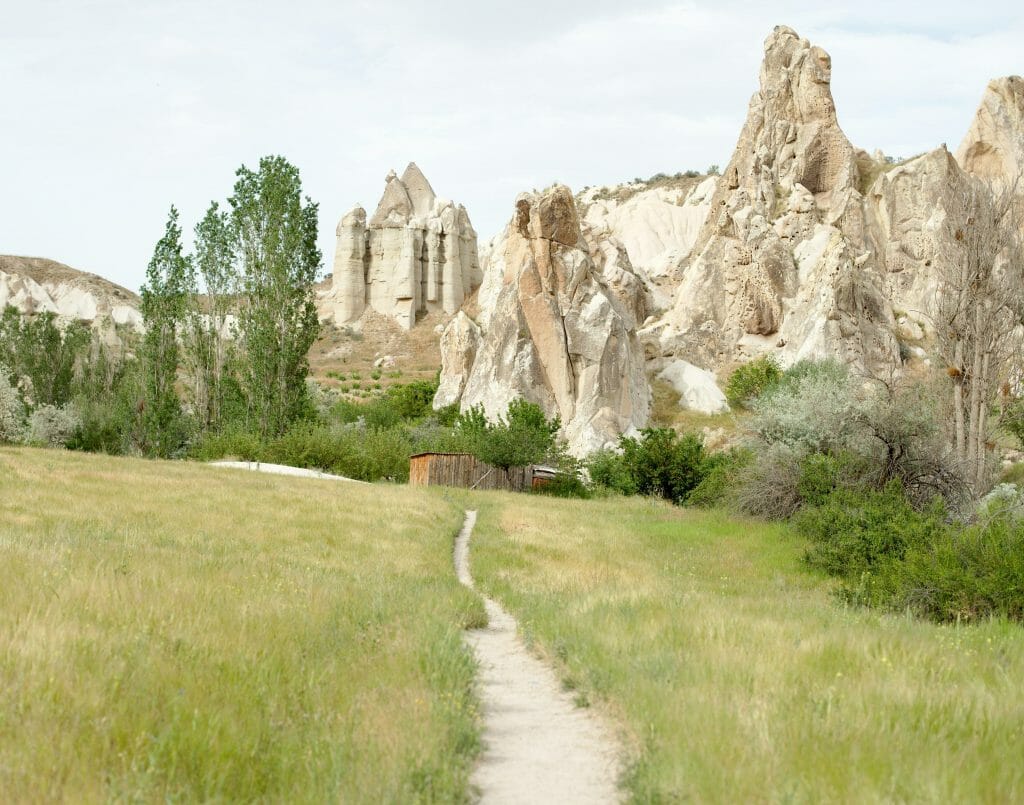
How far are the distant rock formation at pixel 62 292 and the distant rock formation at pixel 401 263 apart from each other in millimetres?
22129

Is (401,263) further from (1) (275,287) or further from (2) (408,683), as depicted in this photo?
(2) (408,683)

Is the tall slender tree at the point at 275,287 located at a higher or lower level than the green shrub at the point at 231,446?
higher

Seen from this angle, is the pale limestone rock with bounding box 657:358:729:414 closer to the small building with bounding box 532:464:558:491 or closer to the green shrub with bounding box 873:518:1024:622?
the small building with bounding box 532:464:558:491

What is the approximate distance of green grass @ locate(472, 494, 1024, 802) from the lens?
4426 millimetres

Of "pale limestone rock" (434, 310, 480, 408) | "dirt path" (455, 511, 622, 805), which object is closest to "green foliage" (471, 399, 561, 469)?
"pale limestone rock" (434, 310, 480, 408)

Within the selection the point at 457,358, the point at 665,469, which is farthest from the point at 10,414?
the point at 665,469

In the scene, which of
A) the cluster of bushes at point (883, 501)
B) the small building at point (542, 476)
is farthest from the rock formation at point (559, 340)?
the cluster of bushes at point (883, 501)

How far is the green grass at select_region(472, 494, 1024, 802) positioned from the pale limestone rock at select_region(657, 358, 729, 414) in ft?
159

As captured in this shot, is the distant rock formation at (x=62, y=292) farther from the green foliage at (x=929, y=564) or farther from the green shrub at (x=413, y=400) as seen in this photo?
the green foliage at (x=929, y=564)

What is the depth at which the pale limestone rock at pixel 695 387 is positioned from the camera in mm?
60406

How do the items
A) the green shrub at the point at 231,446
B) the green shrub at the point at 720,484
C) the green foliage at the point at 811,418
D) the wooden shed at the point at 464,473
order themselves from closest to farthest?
the green foliage at the point at 811,418 < the green shrub at the point at 720,484 < the wooden shed at the point at 464,473 < the green shrub at the point at 231,446

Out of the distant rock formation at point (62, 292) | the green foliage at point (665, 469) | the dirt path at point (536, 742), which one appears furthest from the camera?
the distant rock formation at point (62, 292)

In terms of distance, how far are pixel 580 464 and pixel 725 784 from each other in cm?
4091

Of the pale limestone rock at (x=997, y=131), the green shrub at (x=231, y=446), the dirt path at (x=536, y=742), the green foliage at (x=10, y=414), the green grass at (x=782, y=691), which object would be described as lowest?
the dirt path at (x=536, y=742)
